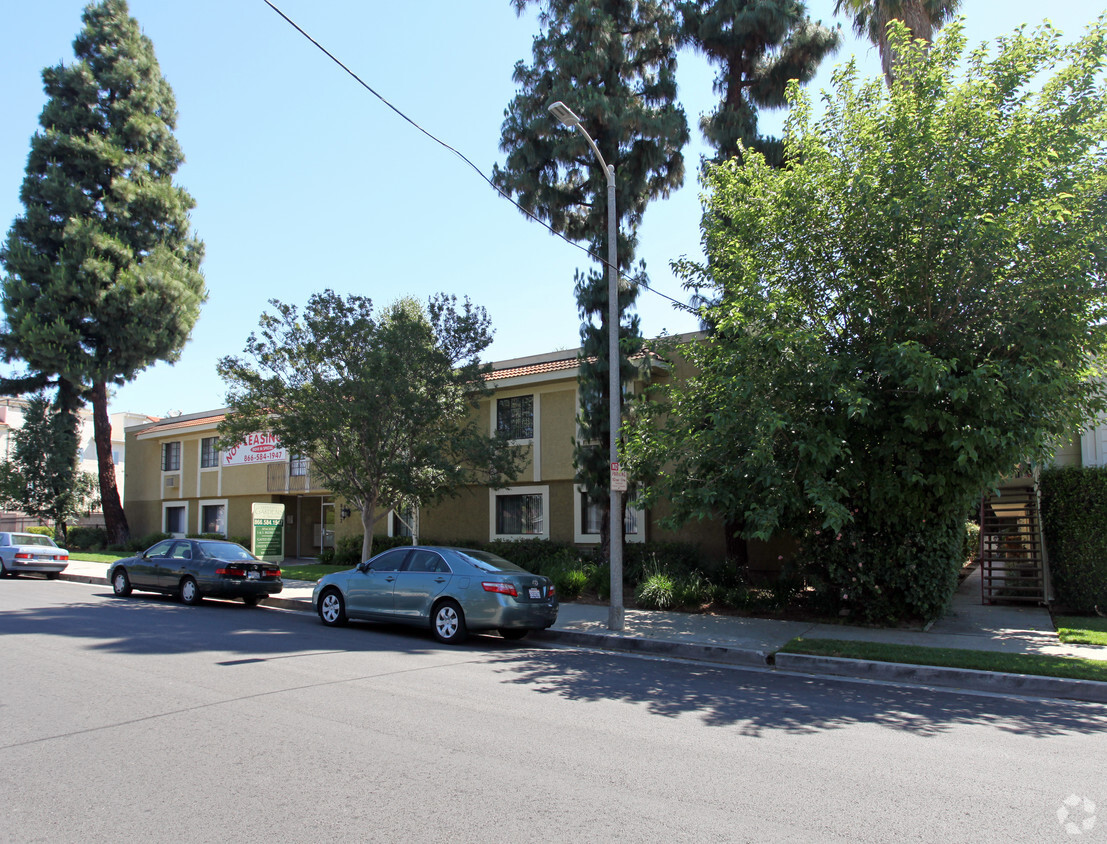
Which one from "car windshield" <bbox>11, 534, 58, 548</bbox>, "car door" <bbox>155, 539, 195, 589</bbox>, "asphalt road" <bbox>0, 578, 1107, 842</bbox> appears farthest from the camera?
"car windshield" <bbox>11, 534, 58, 548</bbox>

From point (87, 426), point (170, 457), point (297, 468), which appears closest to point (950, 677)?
point (297, 468)

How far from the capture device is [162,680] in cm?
812

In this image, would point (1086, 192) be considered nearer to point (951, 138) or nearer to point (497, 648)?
point (951, 138)

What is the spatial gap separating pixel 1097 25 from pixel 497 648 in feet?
40.6

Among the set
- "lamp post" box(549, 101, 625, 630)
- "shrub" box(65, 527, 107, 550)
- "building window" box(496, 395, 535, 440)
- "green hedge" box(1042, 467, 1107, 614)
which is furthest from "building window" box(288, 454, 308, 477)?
"green hedge" box(1042, 467, 1107, 614)

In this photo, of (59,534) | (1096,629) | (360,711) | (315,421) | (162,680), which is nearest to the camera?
(360,711)

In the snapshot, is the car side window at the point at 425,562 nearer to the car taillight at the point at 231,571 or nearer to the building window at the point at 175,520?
the car taillight at the point at 231,571

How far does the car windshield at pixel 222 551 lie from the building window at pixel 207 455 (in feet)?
54.4

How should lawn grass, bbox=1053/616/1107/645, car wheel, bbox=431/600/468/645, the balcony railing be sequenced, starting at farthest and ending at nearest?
the balcony railing, car wheel, bbox=431/600/468/645, lawn grass, bbox=1053/616/1107/645

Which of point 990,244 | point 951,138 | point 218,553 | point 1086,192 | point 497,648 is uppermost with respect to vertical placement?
point 951,138

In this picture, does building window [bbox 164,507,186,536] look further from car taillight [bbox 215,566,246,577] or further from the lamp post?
the lamp post

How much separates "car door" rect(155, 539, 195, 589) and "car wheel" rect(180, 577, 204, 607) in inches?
6.6

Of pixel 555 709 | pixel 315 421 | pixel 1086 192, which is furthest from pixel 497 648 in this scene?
pixel 1086 192

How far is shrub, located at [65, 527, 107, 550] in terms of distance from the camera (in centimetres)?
3353
